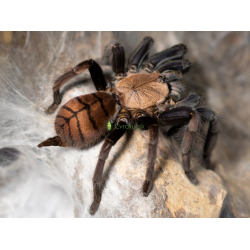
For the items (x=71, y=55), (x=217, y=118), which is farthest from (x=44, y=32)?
(x=217, y=118)

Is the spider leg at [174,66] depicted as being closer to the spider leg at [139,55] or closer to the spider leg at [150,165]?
the spider leg at [139,55]

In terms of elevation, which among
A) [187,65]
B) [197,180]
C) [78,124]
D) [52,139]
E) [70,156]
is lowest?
[197,180]

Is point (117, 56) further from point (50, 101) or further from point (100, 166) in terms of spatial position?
point (100, 166)

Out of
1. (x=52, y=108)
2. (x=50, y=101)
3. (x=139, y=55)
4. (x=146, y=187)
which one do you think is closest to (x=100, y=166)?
(x=146, y=187)

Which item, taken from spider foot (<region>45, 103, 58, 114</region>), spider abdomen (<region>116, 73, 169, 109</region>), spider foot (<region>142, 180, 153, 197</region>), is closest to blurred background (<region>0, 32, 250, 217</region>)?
spider foot (<region>45, 103, 58, 114</region>)

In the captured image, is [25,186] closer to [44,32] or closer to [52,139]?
[52,139]

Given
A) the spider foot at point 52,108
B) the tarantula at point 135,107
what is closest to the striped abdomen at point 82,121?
the tarantula at point 135,107
